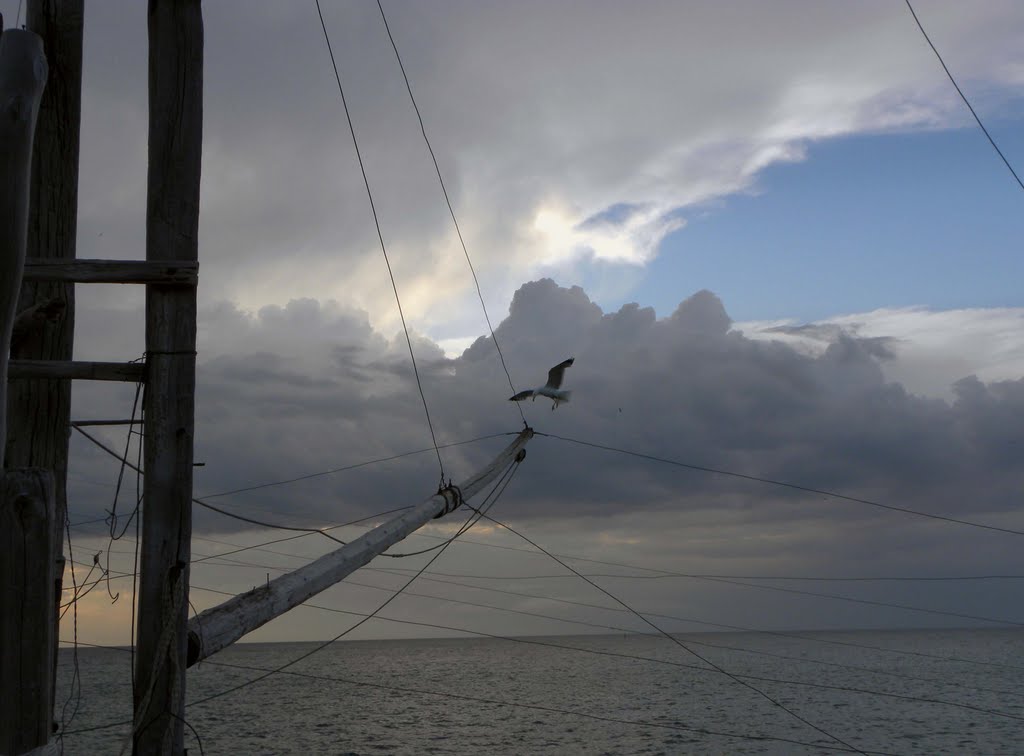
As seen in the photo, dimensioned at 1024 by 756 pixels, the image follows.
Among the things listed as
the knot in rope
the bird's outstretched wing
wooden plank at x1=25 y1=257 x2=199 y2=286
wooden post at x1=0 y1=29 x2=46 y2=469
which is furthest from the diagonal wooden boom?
wooden post at x1=0 y1=29 x2=46 y2=469

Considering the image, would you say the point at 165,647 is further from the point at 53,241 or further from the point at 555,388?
the point at 555,388

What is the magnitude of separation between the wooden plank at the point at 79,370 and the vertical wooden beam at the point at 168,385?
0.18 metres

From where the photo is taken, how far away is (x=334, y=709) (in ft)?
216

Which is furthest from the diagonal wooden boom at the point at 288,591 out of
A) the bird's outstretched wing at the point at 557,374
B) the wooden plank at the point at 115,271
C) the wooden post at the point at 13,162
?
the wooden post at the point at 13,162

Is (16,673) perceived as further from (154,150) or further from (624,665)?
(624,665)

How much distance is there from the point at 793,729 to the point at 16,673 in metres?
55.9

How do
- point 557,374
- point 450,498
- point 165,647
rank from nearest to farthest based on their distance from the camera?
point 165,647, point 450,498, point 557,374

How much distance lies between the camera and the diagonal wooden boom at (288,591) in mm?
6824

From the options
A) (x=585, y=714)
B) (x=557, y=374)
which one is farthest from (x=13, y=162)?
(x=585, y=714)

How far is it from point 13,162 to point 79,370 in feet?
11.5

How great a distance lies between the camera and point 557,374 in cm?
1440

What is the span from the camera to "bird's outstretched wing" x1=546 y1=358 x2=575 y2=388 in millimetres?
14281

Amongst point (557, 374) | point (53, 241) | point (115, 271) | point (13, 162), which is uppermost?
point (53, 241)

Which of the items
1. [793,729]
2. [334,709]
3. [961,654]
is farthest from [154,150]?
[961,654]
